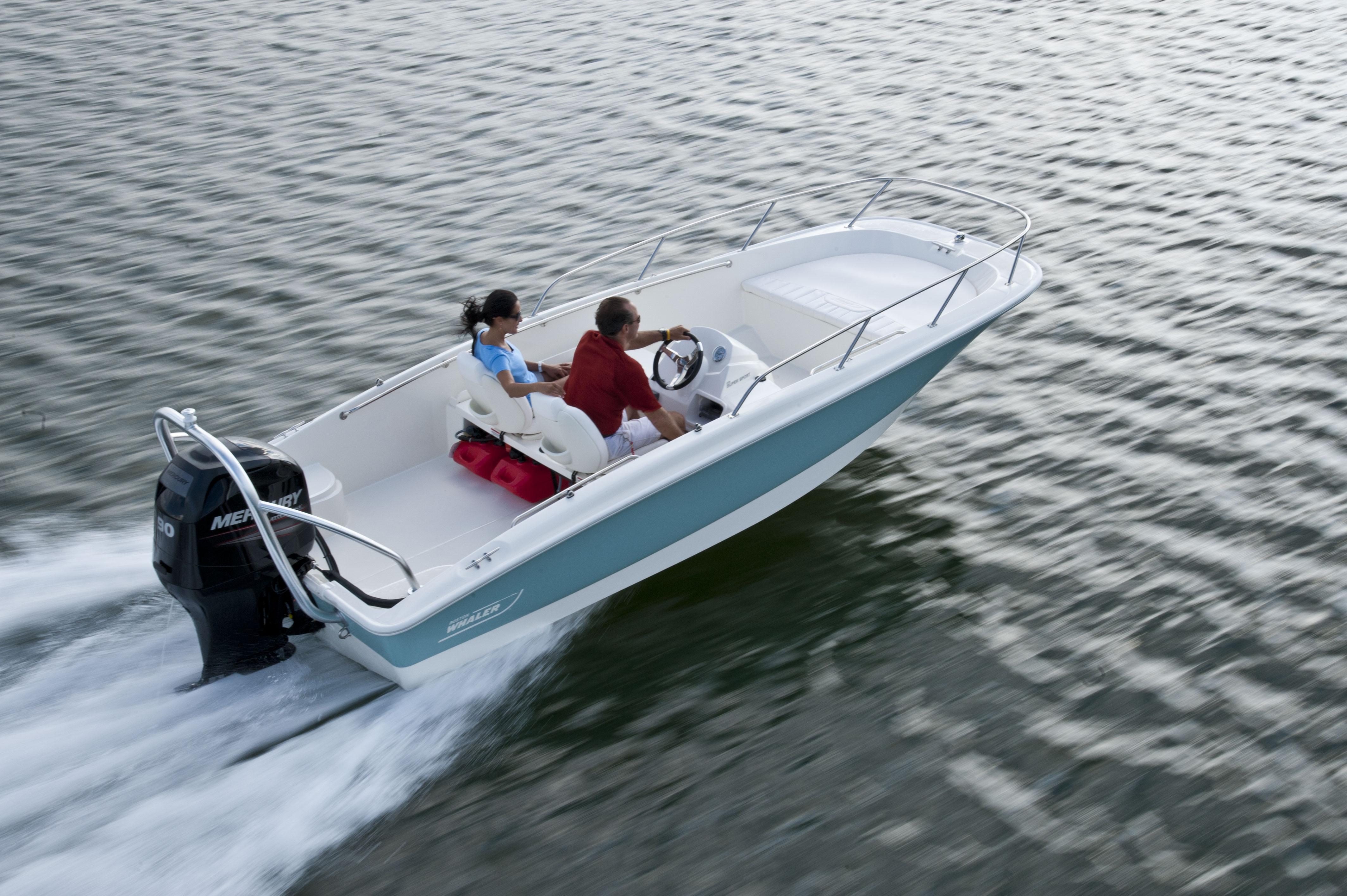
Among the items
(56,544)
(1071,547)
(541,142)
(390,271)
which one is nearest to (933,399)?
(1071,547)

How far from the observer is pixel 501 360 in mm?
5070

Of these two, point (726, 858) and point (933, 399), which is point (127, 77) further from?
point (726, 858)

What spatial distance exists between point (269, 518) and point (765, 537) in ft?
8.41

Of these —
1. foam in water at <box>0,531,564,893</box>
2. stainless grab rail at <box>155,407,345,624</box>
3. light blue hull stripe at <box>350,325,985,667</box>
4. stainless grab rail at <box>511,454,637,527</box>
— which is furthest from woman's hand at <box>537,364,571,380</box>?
stainless grab rail at <box>155,407,345,624</box>

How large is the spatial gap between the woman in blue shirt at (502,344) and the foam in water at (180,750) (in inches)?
45.8

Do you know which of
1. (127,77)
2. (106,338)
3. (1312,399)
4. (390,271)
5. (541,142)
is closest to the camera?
(1312,399)

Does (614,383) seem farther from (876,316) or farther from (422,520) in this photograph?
(876,316)

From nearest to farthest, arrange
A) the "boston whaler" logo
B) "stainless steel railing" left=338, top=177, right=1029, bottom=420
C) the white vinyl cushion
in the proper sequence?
the "boston whaler" logo → "stainless steel railing" left=338, top=177, right=1029, bottom=420 → the white vinyl cushion

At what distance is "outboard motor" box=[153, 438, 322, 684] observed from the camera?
416 centimetres

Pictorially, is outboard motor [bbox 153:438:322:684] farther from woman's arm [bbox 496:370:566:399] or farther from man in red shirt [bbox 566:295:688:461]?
man in red shirt [bbox 566:295:688:461]

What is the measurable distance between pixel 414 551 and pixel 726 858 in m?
2.08

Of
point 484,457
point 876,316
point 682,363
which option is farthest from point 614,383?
point 876,316

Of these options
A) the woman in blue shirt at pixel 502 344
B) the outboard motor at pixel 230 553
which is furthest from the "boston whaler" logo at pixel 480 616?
the woman in blue shirt at pixel 502 344

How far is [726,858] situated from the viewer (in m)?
3.99
